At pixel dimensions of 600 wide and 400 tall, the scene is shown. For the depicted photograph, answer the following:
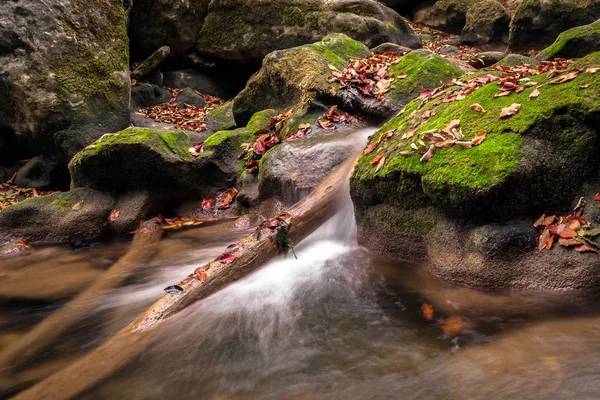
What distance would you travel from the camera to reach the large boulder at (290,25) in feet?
34.7

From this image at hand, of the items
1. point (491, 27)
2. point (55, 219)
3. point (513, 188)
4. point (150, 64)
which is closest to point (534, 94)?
point (513, 188)

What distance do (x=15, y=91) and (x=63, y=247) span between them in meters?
3.62

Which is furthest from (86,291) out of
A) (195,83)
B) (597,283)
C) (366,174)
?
(195,83)

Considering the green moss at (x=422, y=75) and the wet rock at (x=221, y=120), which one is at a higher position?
the wet rock at (x=221, y=120)

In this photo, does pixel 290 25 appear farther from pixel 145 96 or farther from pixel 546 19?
pixel 546 19

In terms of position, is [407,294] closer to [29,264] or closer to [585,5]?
[29,264]

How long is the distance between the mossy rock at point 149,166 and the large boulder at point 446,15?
46.5 feet

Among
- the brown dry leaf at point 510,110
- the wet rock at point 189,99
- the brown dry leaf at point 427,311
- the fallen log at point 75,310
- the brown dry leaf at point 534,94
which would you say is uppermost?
the wet rock at point 189,99

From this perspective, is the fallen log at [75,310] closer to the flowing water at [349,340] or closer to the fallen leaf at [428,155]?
the flowing water at [349,340]

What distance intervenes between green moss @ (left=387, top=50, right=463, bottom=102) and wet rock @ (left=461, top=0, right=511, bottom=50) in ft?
29.7

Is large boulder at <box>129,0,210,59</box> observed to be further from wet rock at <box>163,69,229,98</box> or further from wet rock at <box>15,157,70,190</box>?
wet rock at <box>15,157,70,190</box>

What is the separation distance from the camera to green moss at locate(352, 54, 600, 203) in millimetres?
2994

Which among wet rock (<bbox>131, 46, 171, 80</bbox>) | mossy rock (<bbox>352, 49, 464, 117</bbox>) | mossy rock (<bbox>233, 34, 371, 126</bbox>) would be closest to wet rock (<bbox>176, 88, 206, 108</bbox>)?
wet rock (<bbox>131, 46, 171, 80</bbox>)

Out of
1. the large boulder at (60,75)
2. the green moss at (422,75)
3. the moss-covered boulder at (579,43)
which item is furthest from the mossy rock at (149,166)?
the moss-covered boulder at (579,43)
